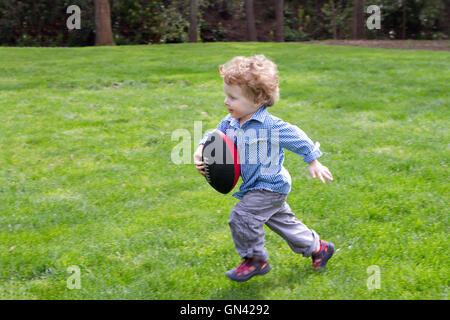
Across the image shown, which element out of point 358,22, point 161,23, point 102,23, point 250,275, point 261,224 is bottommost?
point 250,275

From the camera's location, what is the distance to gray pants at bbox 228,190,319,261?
10.3ft

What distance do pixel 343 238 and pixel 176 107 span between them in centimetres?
444

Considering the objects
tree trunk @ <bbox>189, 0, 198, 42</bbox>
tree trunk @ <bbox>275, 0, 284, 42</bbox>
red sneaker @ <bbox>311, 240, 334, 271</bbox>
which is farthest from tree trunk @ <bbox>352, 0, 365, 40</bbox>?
red sneaker @ <bbox>311, 240, 334, 271</bbox>

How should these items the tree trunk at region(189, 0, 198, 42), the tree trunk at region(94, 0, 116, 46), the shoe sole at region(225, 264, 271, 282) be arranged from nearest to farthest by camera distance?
the shoe sole at region(225, 264, 271, 282) < the tree trunk at region(94, 0, 116, 46) < the tree trunk at region(189, 0, 198, 42)

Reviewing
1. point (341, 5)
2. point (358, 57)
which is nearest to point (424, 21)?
point (341, 5)

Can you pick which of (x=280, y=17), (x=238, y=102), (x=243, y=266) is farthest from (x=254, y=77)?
(x=280, y=17)

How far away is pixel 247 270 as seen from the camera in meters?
3.30

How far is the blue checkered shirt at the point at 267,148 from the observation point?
3.09 m

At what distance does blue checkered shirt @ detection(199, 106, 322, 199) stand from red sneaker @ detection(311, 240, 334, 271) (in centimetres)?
54

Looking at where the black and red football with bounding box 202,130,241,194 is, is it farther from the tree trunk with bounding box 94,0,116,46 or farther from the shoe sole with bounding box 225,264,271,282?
the tree trunk with bounding box 94,0,116,46

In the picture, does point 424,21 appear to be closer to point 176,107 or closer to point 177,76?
point 177,76

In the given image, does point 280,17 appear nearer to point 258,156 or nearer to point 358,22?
point 358,22

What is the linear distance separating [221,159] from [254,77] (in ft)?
1.80

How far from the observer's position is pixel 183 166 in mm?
5586
